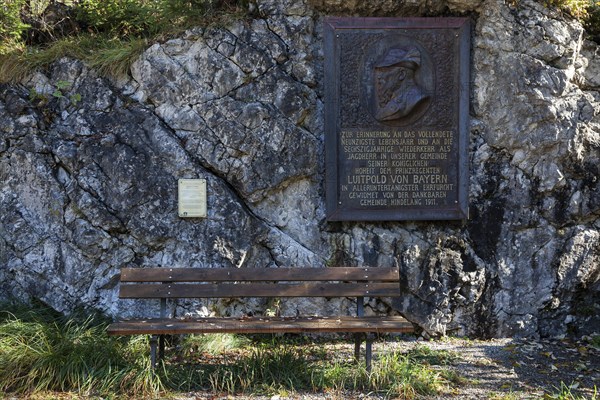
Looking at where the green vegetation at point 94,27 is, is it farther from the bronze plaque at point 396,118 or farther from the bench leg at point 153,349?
the bench leg at point 153,349

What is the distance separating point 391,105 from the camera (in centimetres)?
615

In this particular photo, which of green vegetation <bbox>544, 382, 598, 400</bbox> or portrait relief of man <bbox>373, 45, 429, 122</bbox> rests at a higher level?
portrait relief of man <bbox>373, 45, 429, 122</bbox>

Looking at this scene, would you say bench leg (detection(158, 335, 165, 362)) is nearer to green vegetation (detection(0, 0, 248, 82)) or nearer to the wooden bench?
the wooden bench

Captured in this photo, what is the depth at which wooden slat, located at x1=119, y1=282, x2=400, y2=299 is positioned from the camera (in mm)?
5363

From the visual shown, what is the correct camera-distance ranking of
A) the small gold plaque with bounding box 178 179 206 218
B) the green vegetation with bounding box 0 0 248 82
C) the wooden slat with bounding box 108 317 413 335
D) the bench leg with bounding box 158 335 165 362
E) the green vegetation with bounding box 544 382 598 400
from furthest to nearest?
the green vegetation with bounding box 0 0 248 82, the small gold plaque with bounding box 178 179 206 218, the bench leg with bounding box 158 335 165 362, the wooden slat with bounding box 108 317 413 335, the green vegetation with bounding box 544 382 598 400

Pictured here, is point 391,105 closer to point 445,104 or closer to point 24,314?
point 445,104

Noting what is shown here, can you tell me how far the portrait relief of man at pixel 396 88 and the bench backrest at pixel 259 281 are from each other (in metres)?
1.50

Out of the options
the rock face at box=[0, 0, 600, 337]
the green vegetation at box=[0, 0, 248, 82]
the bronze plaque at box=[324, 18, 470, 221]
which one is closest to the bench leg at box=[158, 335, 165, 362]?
the rock face at box=[0, 0, 600, 337]

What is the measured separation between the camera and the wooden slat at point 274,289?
5.36 metres

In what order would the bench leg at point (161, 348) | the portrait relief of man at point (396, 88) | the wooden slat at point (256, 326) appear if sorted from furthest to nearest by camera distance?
the portrait relief of man at point (396, 88) → the bench leg at point (161, 348) → the wooden slat at point (256, 326)

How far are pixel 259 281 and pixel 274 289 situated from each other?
0.43 feet

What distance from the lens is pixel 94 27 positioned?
6730mm

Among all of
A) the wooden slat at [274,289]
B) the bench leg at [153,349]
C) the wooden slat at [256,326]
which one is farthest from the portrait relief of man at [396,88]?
the bench leg at [153,349]

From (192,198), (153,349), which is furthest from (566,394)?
(192,198)
